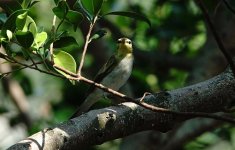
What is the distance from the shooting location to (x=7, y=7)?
1949 mm

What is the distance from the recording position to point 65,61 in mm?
1801

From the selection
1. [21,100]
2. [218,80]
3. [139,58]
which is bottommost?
[21,100]

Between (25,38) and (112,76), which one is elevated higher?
(25,38)

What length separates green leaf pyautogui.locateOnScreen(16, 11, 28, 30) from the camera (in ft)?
5.70

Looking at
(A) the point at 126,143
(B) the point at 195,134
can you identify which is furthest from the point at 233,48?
(A) the point at 126,143

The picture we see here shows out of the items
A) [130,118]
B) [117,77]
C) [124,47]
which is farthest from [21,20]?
[124,47]

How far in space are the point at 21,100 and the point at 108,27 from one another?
1.02 m

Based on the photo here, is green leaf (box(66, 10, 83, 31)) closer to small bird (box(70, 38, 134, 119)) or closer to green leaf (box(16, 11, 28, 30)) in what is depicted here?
green leaf (box(16, 11, 28, 30))

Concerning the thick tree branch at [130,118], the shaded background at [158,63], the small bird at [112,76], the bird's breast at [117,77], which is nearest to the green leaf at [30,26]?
the thick tree branch at [130,118]

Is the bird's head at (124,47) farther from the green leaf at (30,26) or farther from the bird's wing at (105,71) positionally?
the green leaf at (30,26)

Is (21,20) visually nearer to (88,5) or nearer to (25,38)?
(25,38)

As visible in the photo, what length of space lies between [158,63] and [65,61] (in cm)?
260

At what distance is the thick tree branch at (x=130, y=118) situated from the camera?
1.78 meters

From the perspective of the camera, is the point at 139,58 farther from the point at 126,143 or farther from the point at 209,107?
the point at 209,107
